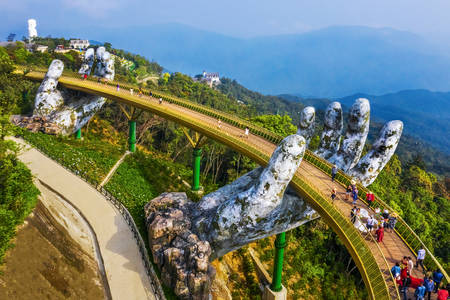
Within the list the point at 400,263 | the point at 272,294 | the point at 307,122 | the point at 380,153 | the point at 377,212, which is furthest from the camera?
the point at 272,294

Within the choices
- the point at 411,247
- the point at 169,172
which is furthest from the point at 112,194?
the point at 411,247

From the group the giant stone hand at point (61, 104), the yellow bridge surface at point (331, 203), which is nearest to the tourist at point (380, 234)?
the yellow bridge surface at point (331, 203)

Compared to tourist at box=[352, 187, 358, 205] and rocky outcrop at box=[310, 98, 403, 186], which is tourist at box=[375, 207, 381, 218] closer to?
tourist at box=[352, 187, 358, 205]

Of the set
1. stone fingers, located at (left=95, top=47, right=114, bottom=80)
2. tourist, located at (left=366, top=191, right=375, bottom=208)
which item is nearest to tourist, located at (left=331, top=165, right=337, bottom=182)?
tourist, located at (left=366, top=191, right=375, bottom=208)

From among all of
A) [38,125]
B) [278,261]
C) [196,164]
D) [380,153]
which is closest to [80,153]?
[38,125]

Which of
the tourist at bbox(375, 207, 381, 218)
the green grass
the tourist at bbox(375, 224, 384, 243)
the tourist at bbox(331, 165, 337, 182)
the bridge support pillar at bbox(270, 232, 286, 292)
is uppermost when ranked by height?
the tourist at bbox(331, 165, 337, 182)

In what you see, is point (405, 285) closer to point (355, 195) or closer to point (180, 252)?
point (355, 195)

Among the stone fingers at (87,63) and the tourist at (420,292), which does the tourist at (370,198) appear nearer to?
the tourist at (420,292)
